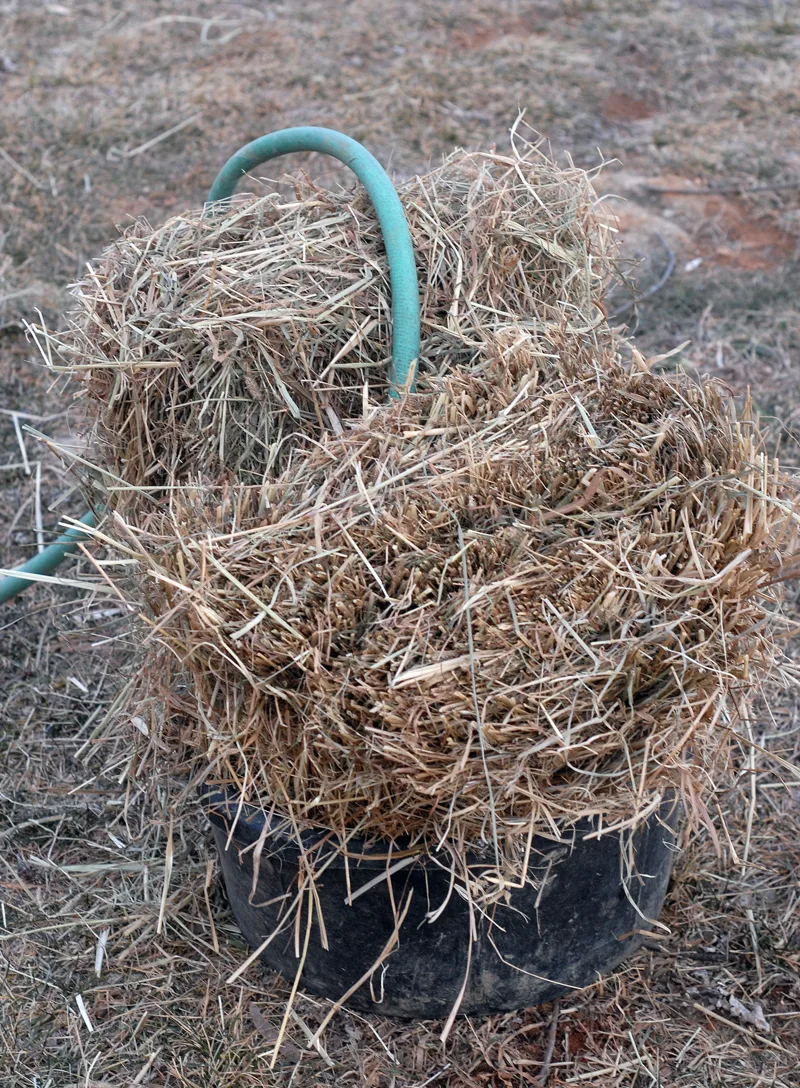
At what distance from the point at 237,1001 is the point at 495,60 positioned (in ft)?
17.0

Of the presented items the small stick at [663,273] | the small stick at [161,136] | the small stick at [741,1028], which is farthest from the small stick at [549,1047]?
the small stick at [161,136]

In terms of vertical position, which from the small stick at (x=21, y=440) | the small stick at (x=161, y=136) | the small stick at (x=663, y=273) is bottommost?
the small stick at (x=21, y=440)

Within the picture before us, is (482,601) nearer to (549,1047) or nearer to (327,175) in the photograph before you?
(549,1047)

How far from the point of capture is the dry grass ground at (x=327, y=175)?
1.99m

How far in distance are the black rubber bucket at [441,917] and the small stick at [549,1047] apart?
0.03m

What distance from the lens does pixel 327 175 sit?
482 centimetres

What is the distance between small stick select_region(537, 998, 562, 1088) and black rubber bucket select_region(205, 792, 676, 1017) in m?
0.03

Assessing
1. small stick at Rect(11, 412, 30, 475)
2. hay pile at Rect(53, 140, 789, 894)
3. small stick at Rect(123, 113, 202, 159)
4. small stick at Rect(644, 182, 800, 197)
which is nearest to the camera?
hay pile at Rect(53, 140, 789, 894)

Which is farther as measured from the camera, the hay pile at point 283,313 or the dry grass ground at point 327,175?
the hay pile at point 283,313

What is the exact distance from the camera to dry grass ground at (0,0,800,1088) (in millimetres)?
1994

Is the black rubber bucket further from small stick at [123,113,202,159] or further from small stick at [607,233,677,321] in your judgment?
small stick at [123,113,202,159]

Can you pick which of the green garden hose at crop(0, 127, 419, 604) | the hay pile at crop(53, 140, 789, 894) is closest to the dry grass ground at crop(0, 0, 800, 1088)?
the hay pile at crop(53, 140, 789, 894)

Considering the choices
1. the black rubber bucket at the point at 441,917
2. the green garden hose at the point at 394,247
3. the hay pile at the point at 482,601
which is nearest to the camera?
the hay pile at the point at 482,601

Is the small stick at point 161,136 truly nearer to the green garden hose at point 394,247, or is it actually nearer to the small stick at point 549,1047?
the green garden hose at point 394,247
